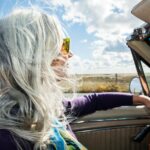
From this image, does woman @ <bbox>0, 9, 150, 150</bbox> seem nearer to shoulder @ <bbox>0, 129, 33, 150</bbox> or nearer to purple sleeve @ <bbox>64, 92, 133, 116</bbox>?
shoulder @ <bbox>0, 129, 33, 150</bbox>

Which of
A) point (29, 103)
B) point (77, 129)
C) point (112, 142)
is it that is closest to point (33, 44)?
point (29, 103)

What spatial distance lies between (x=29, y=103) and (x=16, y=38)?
228 mm

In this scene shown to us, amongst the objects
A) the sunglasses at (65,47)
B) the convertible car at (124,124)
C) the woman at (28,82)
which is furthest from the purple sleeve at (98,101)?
the woman at (28,82)

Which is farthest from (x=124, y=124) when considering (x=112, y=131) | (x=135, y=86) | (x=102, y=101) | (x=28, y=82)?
(x=28, y=82)

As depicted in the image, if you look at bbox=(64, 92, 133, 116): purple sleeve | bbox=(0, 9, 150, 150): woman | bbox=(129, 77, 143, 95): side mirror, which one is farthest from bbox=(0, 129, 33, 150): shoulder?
bbox=(129, 77, 143, 95): side mirror

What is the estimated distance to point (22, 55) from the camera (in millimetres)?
1269

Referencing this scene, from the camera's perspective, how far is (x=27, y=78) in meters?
1.28

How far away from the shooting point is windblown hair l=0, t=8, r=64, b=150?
1263 mm

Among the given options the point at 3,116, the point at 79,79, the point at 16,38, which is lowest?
the point at 3,116

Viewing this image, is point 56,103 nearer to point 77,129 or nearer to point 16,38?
point 16,38

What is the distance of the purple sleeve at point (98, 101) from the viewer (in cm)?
237

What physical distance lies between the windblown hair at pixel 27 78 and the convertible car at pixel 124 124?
1.79 metres

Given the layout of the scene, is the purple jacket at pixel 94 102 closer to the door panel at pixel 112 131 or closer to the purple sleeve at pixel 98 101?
the purple sleeve at pixel 98 101

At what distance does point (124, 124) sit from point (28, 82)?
2189 millimetres
